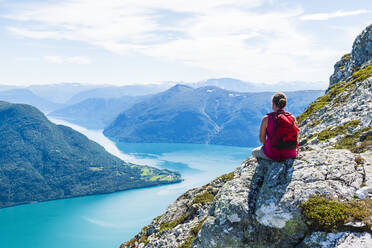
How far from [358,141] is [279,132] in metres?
4.10

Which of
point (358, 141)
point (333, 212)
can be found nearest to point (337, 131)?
point (358, 141)

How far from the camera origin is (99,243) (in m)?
118

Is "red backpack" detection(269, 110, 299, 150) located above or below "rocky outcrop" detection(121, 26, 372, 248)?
above

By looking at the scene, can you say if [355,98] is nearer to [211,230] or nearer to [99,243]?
[211,230]

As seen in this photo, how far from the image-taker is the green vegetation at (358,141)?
10023 mm

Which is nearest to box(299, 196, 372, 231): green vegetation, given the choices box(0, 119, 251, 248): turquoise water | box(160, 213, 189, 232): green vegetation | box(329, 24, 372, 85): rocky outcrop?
box(160, 213, 189, 232): green vegetation

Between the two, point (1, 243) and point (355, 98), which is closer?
point (355, 98)

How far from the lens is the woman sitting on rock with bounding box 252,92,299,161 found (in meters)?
8.88

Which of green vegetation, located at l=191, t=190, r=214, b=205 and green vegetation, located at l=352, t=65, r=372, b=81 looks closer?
green vegetation, located at l=191, t=190, r=214, b=205

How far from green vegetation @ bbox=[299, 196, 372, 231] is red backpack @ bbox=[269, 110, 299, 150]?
73.5 inches

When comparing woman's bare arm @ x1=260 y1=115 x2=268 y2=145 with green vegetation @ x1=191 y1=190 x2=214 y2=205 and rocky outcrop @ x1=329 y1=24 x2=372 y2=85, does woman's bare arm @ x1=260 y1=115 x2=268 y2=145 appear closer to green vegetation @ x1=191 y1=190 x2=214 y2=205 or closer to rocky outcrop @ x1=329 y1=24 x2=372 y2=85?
green vegetation @ x1=191 y1=190 x2=214 y2=205

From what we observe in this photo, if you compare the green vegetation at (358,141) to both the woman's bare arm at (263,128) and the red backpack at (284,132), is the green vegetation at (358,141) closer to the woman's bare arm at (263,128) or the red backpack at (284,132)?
the red backpack at (284,132)

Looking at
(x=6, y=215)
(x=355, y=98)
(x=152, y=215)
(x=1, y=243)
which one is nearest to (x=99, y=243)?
(x=152, y=215)

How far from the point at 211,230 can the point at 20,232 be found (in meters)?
164
